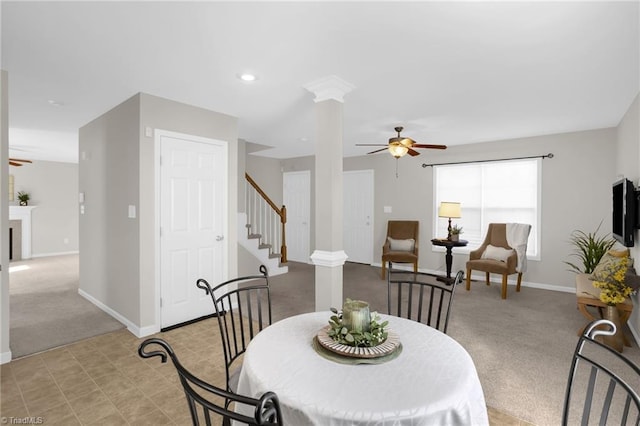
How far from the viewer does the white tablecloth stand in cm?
99

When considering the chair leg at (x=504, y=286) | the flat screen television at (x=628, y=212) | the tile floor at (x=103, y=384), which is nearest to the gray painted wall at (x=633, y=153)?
the flat screen television at (x=628, y=212)

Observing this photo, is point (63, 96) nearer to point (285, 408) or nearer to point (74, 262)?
point (285, 408)

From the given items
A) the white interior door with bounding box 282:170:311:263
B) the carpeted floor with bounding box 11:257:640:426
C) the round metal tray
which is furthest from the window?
the round metal tray

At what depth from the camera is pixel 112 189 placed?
12.4 ft

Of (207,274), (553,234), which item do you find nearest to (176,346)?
(207,274)

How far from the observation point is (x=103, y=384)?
8.03ft

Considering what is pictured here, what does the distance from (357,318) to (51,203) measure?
9495 millimetres

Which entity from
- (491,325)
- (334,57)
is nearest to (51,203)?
(334,57)

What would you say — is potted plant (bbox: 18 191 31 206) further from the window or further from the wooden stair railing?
the window

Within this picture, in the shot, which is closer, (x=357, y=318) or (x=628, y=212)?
(x=357, y=318)

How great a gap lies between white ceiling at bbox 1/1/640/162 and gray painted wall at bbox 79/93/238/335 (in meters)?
0.19

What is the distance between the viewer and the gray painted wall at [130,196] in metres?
3.33

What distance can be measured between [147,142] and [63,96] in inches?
39.6

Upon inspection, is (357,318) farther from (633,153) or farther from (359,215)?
(359,215)
